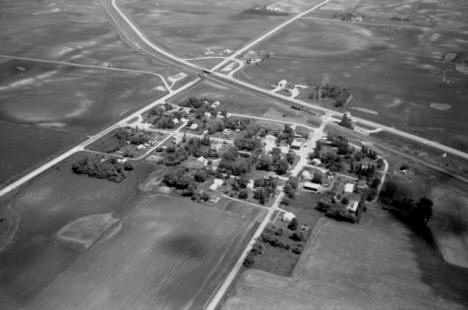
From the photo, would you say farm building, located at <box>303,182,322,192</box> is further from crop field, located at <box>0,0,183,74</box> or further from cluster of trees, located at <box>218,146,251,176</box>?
crop field, located at <box>0,0,183,74</box>

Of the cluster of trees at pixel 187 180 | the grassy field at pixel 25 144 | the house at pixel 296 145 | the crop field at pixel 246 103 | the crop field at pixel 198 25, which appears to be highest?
the crop field at pixel 198 25

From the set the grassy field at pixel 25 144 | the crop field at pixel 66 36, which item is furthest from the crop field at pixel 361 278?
the crop field at pixel 66 36

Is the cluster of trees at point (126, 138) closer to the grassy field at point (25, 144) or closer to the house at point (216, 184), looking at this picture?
the grassy field at point (25, 144)

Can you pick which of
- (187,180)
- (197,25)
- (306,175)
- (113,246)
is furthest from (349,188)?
(197,25)

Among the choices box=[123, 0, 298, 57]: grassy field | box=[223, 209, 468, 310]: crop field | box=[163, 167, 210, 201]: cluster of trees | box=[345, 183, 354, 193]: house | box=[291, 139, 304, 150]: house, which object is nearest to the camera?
box=[223, 209, 468, 310]: crop field

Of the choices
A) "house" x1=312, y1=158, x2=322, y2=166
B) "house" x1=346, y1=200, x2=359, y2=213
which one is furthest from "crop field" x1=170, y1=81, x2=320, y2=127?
"house" x1=346, y1=200, x2=359, y2=213

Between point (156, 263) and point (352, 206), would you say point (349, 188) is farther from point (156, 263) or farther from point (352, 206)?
point (156, 263)
